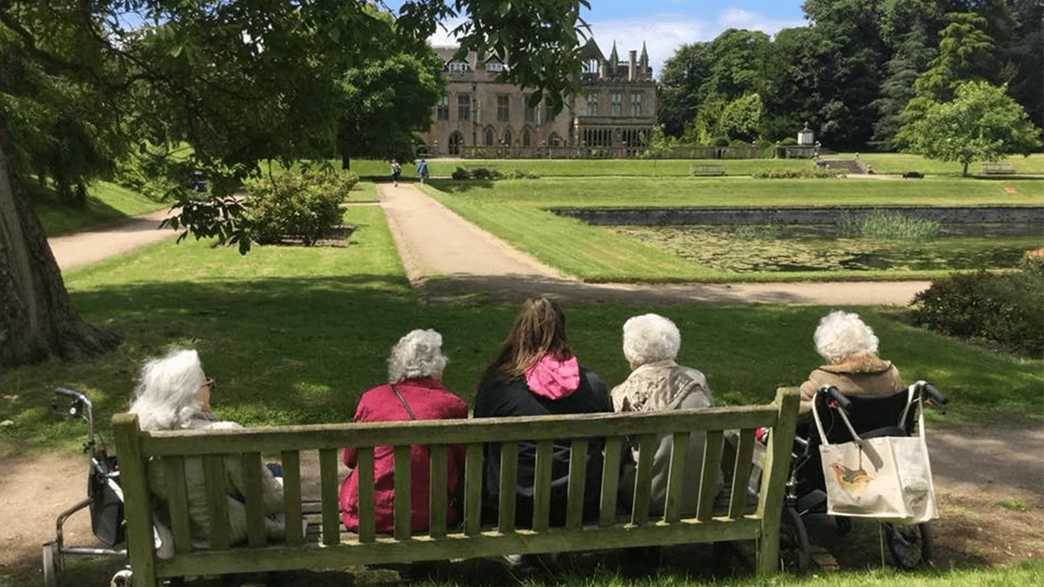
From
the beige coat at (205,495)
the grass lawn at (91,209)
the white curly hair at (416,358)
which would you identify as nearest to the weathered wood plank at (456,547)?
the beige coat at (205,495)

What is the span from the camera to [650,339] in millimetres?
4051

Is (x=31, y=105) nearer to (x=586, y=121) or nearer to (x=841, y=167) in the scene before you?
(x=841, y=167)

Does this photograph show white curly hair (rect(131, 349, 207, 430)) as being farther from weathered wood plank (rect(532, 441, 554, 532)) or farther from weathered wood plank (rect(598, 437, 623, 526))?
weathered wood plank (rect(598, 437, 623, 526))

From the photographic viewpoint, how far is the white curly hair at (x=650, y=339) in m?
4.04

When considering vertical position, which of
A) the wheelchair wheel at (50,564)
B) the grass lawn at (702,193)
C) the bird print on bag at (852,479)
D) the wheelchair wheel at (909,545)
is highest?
the bird print on bag at (852,479)

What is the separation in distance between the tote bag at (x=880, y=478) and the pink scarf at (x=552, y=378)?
1249 millimetres

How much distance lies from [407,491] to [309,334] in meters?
6.46

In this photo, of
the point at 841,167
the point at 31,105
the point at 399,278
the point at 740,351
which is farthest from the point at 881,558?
the point at 841,167

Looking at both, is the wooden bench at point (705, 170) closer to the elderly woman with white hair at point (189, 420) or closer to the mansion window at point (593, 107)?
the mansion window at point (593, 107)

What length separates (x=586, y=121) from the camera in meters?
89.5

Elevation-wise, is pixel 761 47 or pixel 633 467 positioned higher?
pixel 761 47

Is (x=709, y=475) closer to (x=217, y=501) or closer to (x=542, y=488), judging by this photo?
(x=542, y=488)

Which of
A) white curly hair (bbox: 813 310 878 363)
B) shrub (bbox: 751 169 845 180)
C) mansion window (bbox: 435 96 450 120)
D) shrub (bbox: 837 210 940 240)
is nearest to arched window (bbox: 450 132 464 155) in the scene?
mansion window (bbox: 435 96 450 120)

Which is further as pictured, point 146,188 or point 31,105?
point 146,188
